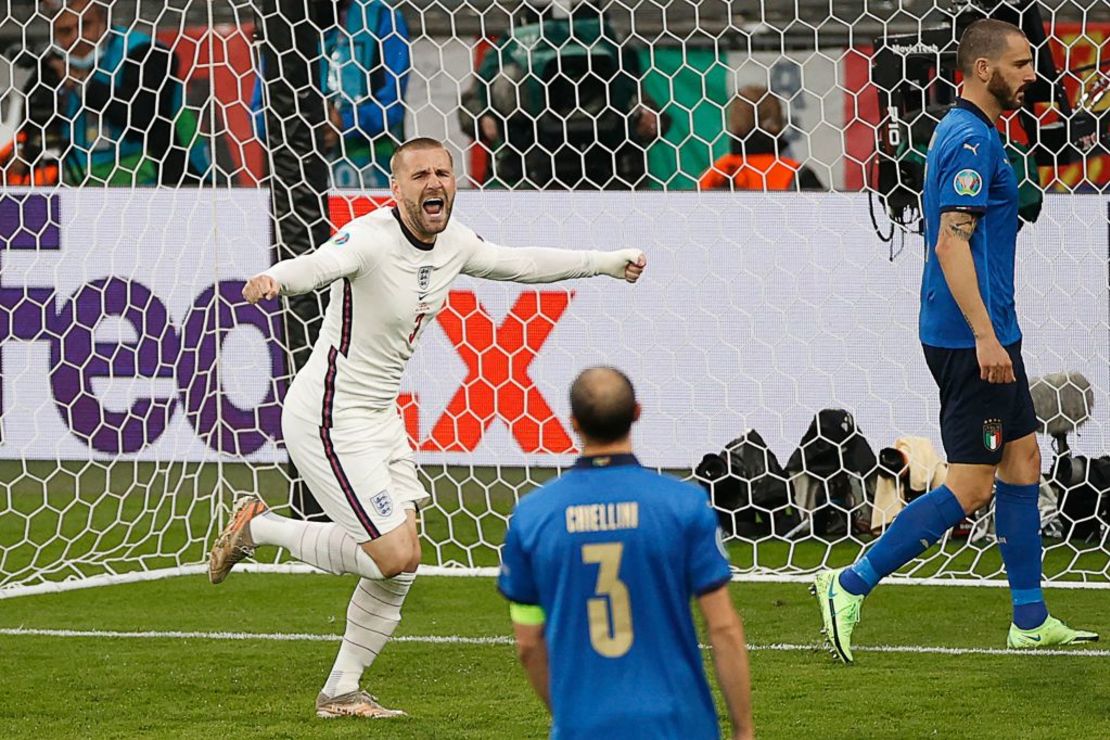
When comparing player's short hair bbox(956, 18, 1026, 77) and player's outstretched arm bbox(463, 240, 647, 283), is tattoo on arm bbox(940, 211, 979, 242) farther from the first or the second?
player's outstretched arm bbox(463, 240, 647, 283)

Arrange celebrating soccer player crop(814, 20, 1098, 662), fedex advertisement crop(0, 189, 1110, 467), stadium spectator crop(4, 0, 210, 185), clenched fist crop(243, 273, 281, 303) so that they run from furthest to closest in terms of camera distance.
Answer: stadium spectator crop(4, 0, 210, 185)
fedex advertisement crop(0, 189, 1110, 467)
celebrating soccer player crop(814, 20, 1098, 662)
clenched fist crop(243, 273, 281, 303)

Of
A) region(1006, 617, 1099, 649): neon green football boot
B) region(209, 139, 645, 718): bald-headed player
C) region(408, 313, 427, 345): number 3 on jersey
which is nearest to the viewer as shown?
region(209, 139, 645, 718): bald-headed player

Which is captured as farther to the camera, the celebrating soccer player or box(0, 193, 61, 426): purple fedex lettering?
box(0, 193, 61, 426): purple fedex lettering

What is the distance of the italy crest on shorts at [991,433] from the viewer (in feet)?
18.7

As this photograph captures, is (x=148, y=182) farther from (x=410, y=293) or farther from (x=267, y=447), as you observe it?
(x=410, y=293)

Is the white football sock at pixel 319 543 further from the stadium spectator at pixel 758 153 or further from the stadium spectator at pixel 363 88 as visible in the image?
the stadium spectator at pixel 758 153

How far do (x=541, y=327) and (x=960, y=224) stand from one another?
137 inches

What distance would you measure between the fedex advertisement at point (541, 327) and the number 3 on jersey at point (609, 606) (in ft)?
17.4

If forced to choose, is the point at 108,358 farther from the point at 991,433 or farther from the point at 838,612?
the point at 991,433

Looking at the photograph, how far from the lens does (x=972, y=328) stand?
5590mm

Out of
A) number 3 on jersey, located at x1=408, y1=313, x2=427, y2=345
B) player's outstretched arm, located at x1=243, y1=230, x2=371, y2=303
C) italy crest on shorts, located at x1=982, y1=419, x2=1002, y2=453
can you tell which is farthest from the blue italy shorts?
player's outstretched arm, located at x1=243, y1=230, x2=371, y2=303

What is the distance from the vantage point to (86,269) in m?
8.89

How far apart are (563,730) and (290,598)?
438 cm

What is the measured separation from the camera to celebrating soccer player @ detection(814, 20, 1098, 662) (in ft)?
18.4
